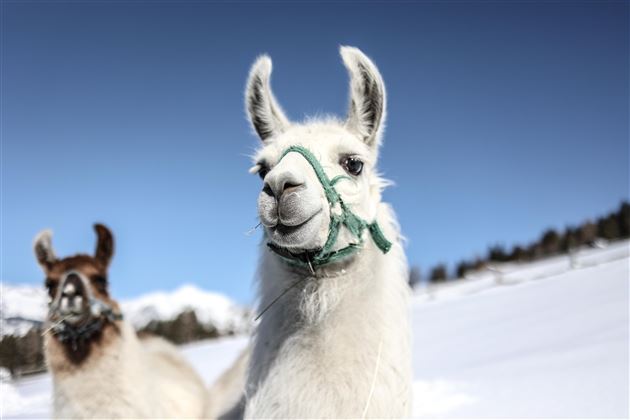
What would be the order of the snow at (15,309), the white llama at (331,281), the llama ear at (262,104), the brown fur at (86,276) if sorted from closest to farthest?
1. the snow at (15,309)
2. the white llama at (331,281)
3. the llama ear at (262,104)
4. the brown fur at (86,276)

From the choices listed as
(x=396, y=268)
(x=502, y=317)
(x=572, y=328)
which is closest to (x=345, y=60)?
(x=396, y=268)

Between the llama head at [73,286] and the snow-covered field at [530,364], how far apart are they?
19.8 inches

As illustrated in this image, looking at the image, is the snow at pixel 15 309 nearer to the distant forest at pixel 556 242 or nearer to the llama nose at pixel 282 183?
the llama nose at pixel 282 183

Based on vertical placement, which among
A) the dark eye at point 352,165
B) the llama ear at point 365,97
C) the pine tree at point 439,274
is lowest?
the pine tree at point 439,274

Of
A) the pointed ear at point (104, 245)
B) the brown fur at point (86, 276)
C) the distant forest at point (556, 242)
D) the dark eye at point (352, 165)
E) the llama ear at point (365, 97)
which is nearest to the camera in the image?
the dark eye at point (352, 165)

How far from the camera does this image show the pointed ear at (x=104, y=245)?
3.91 m

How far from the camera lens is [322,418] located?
2051 millimetres

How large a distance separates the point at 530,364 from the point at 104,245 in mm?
4438

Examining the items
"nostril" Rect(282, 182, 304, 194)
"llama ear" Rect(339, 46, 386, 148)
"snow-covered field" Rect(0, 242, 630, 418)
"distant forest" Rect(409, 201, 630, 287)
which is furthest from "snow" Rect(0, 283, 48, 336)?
"distant forest" Rect(409, 201, 630, 287)

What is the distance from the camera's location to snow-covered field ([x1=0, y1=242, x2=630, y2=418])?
3.48 metres

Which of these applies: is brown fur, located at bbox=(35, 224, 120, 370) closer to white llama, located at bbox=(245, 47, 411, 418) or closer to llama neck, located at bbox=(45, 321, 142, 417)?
llama neck, located at bbox=(45, 321, 142, 417)

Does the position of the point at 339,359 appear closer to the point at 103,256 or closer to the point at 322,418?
the point at 322,418

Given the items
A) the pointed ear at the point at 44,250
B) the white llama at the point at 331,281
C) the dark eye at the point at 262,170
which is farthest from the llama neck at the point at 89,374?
the dark eye at the point at 262,170

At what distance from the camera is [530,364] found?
4969 millimetres
